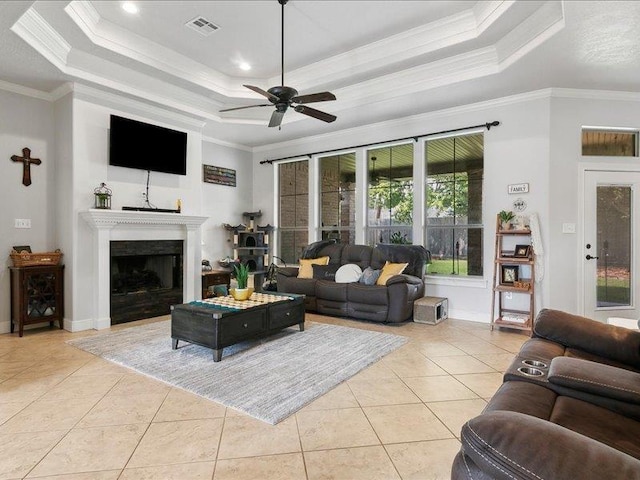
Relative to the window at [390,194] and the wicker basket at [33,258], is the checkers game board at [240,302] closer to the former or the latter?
the wicker basket at [33,258]

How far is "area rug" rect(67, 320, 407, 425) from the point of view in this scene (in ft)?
8.63

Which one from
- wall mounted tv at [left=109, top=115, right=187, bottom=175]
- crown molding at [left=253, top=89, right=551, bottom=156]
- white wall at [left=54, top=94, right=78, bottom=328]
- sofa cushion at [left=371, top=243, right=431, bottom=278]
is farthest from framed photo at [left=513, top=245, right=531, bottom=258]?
white wall at [left=54, top=94, right=78, bottom=328]

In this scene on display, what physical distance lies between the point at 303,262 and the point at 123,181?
282cm

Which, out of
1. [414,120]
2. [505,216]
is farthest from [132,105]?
[505,216]

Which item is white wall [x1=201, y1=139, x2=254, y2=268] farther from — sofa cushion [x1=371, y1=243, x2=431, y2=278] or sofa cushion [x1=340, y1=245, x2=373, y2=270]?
sofa cushion [x1=371, y1=243, x2=431, y2=278]

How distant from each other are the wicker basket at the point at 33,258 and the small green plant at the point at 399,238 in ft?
15.0

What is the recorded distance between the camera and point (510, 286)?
15.1ft

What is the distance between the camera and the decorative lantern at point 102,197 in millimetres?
4625

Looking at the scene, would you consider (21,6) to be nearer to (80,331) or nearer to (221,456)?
(80,331)

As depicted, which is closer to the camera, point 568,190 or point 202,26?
point 202,26

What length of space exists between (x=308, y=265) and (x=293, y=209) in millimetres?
1872

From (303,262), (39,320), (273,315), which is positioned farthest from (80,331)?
(303,262)

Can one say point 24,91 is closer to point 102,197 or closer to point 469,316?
point 102,197

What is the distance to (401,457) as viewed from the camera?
194cm
